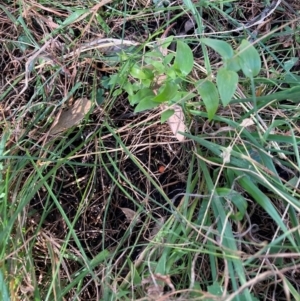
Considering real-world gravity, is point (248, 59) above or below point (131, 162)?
above

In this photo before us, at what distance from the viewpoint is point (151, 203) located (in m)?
1.07

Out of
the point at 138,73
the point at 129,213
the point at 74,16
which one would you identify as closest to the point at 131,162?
the point at 129,213

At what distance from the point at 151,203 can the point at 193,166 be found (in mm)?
137

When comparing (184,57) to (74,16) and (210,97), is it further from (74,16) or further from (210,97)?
(74,16)

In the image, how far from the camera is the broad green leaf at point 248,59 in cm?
78

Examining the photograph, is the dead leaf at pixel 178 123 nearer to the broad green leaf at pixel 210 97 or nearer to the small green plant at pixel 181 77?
the small green plant at pixel 181 77

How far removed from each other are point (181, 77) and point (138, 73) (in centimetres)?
10

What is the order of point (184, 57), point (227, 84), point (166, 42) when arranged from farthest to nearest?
point (166, 42) → point (184, 57) → point (227, 84)

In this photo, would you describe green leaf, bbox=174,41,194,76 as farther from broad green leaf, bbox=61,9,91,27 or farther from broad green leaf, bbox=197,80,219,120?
broad green leaf, bbox=61,9,91,27

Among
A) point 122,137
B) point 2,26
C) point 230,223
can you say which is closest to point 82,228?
point 122,137

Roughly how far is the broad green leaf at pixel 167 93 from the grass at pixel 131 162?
0.06 m

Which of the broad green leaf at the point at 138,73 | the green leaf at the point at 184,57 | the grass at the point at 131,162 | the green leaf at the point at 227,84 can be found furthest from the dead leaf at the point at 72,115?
the green leaf at the point at 227,84

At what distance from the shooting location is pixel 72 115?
111cm

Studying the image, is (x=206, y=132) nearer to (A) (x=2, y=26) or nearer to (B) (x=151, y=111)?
(B) (x=151, y=111)
